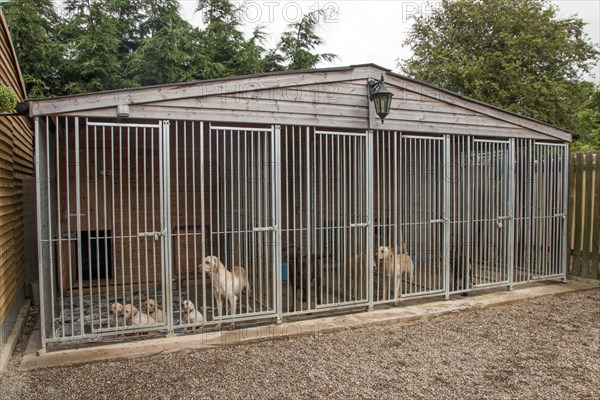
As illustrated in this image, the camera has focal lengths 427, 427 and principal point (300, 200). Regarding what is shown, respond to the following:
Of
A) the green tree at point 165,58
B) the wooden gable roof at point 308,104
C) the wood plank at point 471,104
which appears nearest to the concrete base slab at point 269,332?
the wooden gable roof at point 308,104

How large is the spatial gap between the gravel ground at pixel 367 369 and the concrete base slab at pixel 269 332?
0.11m

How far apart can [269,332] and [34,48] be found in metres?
13.7

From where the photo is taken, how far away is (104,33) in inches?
591

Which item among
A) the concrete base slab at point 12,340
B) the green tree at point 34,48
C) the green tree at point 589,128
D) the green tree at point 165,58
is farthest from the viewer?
the green tree at point 589,128

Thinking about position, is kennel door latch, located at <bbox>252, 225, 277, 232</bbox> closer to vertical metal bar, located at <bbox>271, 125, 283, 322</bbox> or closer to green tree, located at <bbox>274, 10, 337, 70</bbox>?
vertical metal bar, located at <bbox>271, 125, 283, 322</bbox>

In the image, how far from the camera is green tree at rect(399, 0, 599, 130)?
1623 centimetres

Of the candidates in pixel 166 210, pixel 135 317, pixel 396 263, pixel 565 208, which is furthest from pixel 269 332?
pixel 565 208

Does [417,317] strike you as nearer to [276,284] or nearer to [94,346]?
[276,284]

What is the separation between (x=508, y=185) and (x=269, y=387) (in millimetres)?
5562

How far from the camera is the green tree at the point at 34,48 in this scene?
13.5 m

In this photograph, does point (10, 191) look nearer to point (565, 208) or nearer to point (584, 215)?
point (565, 208)

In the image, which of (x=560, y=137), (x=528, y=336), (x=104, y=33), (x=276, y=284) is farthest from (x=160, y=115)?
(x=104, y=33)

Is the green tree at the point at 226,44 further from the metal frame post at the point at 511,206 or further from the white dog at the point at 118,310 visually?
the white dog at the point at 118,310

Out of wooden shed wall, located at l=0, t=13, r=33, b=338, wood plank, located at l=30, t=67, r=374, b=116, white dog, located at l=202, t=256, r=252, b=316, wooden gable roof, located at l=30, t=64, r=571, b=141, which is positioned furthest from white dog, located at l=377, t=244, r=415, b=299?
wooden shed wall, located at l=0, t=13, r=33, b=338
